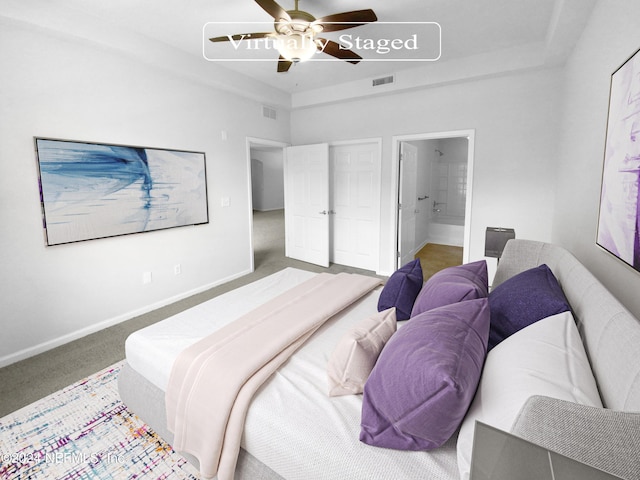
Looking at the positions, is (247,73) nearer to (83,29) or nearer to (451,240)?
(83,29)

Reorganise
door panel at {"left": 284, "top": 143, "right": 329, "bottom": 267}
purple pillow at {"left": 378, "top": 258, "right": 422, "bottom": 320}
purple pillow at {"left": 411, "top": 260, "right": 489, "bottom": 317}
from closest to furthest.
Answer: purple pillow at {"left": 411, "top": 260, "right": 489, "bottom": 317}
purple pillow at {"left": 378, "top": 258, "right": 422, "bottom": 320}
door panel at {"left": 284, "top": 143, "right": 329, "bottom": 267}

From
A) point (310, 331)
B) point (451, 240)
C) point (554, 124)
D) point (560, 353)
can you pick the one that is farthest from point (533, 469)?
point (451, 240)

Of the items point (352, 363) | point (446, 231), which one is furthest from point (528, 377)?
point (446, 231)

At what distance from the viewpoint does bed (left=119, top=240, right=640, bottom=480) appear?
896mm

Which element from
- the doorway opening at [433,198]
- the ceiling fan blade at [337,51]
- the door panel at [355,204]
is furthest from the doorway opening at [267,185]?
the ceiling fan blade at [337,51]

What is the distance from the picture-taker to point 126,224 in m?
3.07

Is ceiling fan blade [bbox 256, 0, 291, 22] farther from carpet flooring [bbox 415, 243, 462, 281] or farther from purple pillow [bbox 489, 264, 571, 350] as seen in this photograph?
carpet flooring [bbox 415, 243, 462, 281]

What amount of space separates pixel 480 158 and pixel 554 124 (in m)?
0.75

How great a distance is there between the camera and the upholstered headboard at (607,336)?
761mm

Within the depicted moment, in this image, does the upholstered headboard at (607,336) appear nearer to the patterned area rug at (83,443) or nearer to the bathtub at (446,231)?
the patterned area rug at (83,443)

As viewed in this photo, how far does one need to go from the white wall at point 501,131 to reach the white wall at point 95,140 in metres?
2.27

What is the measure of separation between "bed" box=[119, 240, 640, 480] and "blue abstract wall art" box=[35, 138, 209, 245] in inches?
63.1

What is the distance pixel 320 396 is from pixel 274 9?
214 cm

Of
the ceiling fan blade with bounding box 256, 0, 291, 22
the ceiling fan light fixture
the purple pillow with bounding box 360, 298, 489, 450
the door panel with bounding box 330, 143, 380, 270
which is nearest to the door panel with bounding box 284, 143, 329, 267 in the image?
the door panel with bounding box 330, 143, 380, 270
